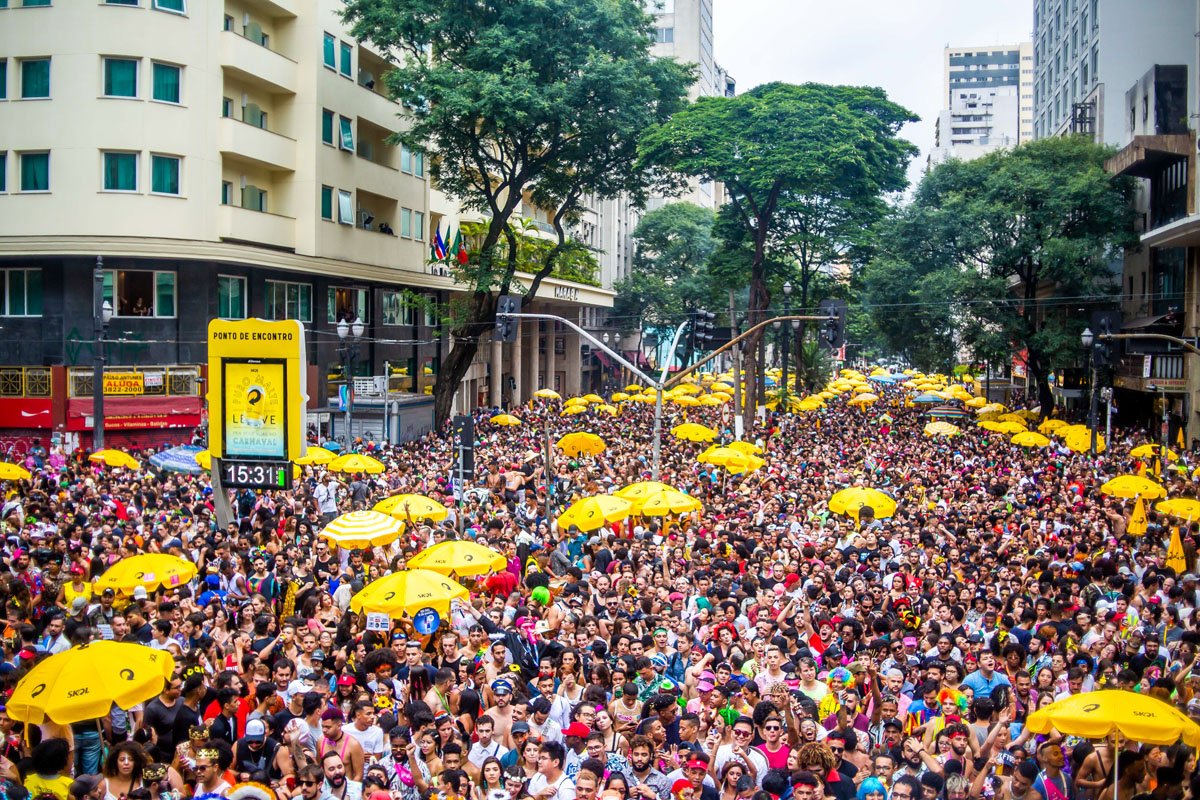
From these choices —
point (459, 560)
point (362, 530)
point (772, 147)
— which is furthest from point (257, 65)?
point (459, 560)

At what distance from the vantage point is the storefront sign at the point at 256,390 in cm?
1535

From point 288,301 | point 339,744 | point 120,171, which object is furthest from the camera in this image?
point 288,301

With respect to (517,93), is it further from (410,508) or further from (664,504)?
(664,504)

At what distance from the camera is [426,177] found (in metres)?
49.2

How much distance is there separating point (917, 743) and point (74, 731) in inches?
247

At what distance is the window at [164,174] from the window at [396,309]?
38.3 feet

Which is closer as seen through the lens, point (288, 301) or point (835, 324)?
point (835, 324)

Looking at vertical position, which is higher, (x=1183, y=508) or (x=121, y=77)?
(x=121, y=77)

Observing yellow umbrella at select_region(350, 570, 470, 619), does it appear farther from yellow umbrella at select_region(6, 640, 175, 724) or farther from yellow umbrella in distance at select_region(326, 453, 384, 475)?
yellow umbrella in distance at select_region(326, 453, 384, 475)

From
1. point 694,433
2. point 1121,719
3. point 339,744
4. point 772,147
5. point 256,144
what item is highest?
point 772,147

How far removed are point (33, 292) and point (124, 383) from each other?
4.40 metres

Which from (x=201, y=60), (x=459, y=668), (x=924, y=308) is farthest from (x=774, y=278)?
(x=459, y=668)

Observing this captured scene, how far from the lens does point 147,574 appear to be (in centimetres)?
1318

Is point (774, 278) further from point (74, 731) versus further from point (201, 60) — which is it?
point (74, 731)
